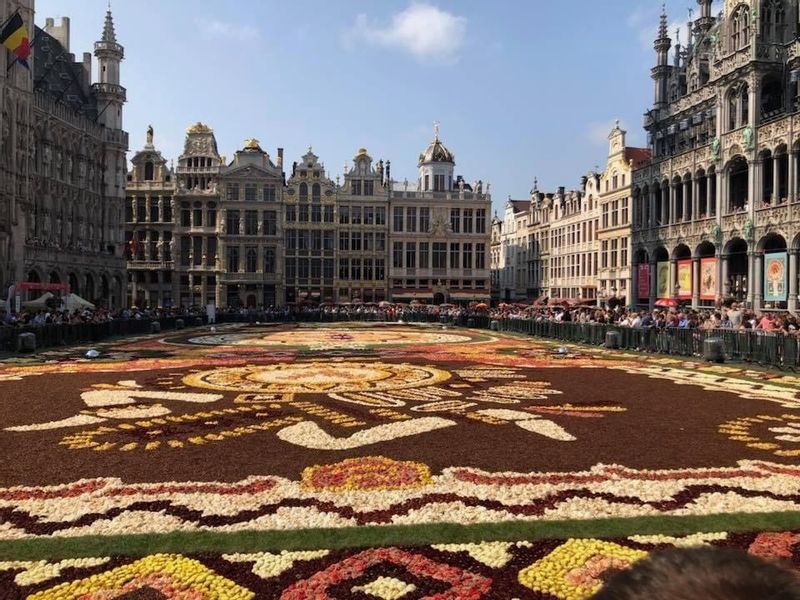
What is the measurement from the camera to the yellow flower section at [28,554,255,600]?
3859 mm

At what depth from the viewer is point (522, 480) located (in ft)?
20.0

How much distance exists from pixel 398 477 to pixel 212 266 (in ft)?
196

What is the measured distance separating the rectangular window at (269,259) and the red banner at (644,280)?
35.7m

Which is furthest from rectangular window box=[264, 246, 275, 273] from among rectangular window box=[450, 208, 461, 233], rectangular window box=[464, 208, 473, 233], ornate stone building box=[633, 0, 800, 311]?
ornate stone building box=[633, 0, 800, 311]

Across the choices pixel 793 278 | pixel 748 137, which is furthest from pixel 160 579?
pixel 748 137

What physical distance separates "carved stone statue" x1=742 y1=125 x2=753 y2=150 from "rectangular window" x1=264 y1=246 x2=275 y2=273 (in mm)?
43660

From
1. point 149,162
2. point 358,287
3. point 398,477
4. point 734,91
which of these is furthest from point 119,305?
point 398,477

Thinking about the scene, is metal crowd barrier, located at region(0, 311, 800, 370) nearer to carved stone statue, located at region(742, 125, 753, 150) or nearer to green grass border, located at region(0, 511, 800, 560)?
green grass border, located at region(0, 511, 800, 560)

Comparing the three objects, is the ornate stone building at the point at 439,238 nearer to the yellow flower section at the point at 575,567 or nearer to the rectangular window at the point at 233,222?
the rectangular window at the point at 233,222

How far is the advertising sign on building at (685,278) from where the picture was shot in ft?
118

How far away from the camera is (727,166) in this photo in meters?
32.7

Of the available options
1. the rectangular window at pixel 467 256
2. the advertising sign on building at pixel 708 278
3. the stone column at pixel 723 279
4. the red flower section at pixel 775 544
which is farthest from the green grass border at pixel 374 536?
the rectangular window at pixel 467 256

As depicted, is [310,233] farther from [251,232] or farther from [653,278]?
[653,278]

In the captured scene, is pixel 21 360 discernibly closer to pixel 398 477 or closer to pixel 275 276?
pixel 398 477
